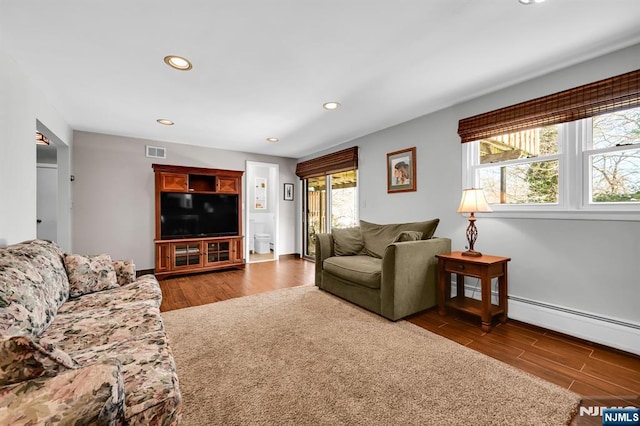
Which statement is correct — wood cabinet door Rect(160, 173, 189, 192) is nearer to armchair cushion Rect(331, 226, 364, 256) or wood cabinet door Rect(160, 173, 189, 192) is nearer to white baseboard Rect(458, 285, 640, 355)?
armchair cushion Rect(331, 226, 364, 256)

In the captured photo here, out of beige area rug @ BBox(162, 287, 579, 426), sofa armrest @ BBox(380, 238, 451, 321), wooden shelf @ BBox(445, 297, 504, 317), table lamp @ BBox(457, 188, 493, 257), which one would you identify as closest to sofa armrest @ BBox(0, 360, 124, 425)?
beige area rug @ BBox(162, 287, 579, 426)

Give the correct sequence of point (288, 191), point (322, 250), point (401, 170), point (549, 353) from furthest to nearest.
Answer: point (288, 191) < point (401, 170) < point (322, 250) < point (549, 353)

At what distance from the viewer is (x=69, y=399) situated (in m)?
0.73

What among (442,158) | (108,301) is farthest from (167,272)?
(442,158)

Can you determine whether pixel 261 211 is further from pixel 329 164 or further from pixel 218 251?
pixel 329 164

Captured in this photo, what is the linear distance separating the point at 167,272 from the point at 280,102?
320 centimetres

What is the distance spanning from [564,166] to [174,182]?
499cm

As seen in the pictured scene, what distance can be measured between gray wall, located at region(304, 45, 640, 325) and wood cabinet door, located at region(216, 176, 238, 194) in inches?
112

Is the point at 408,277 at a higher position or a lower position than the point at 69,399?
lower

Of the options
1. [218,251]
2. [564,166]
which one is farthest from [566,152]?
[218,251]

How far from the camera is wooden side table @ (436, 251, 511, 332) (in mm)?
2430

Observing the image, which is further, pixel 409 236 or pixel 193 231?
pixel 193 231

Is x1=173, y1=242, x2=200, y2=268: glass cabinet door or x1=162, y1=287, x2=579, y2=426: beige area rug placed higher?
x1=173, y1=242, x2=200, y2=268: glass cabinet door

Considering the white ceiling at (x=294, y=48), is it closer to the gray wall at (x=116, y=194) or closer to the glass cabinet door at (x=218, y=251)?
the gray wall at (x=116, y=194)
